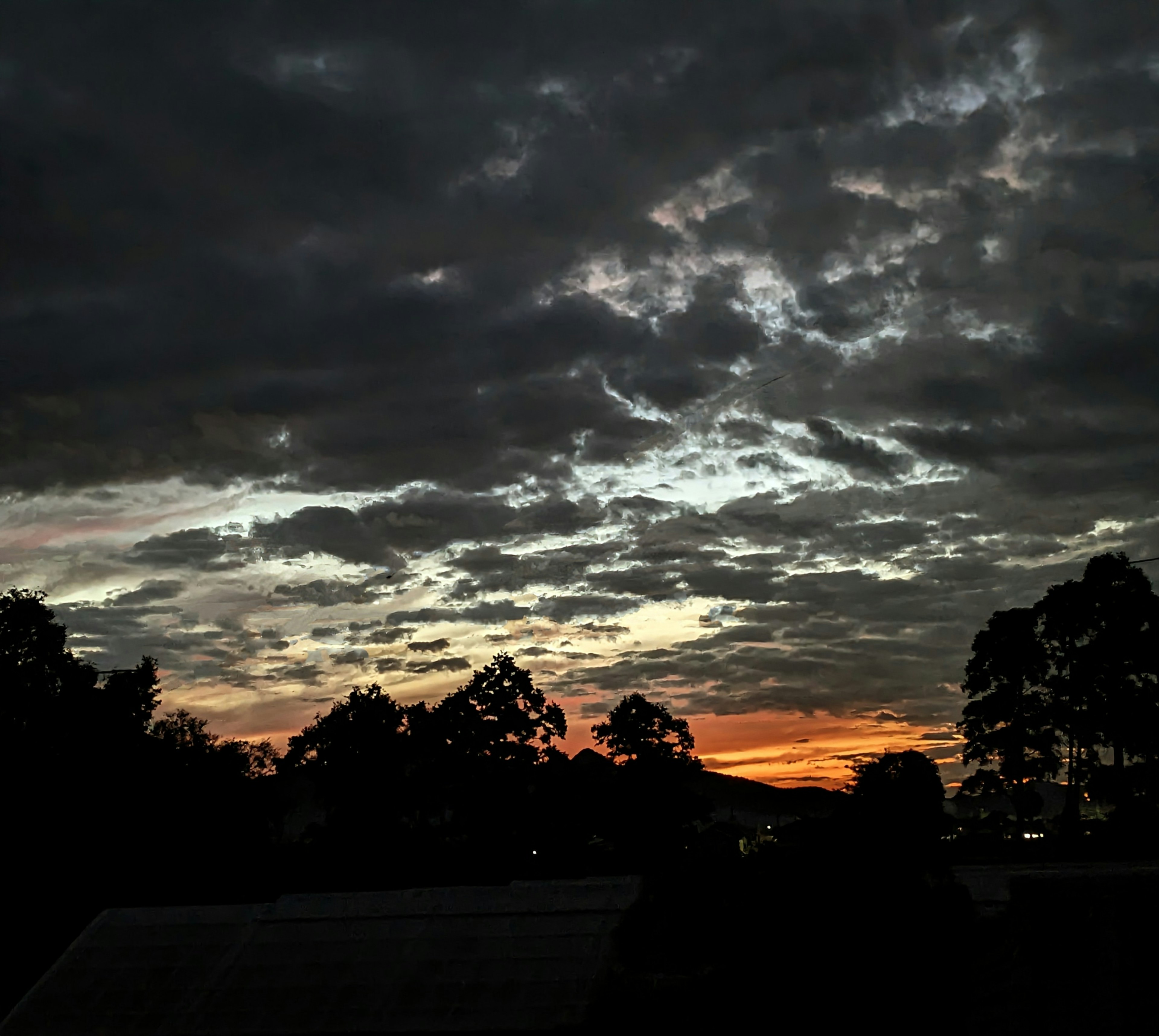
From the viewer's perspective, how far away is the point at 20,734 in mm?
66750

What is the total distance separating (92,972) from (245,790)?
5767 centimetres

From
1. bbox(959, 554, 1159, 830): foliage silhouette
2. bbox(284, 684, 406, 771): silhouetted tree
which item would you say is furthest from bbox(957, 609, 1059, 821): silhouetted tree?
bbox(284, 684, 406, 771): silhouetted tree

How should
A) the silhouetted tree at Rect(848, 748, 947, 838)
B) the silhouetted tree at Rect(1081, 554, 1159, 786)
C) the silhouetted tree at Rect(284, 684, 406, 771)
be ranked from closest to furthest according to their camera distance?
the silhouetted tree at Rect(848, 748, 947, 838) < the silhouetted tree at Rect(1081, 554, 1159, 786) < the silhouetted tree at Rect(284, 684, 406, 771)

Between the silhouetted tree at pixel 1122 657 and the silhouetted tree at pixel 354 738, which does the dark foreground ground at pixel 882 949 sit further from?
the silhouetted tree at pixel 354 738

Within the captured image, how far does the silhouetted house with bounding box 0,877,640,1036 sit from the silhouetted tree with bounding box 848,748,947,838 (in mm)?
4487

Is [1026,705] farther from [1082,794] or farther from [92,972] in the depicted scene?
[92,972]

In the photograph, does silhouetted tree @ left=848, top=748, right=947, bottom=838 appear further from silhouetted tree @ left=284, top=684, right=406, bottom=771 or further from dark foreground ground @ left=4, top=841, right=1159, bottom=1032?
silhouetted tree @ left=284, top=684, right=406, bottom=771

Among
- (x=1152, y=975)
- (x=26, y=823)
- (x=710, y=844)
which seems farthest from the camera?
(x=26, y=823)

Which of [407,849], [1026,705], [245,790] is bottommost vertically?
[407,849]

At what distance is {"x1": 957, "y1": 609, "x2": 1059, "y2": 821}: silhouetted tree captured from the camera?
229 ft

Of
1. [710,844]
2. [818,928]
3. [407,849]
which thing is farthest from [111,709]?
[818,928]

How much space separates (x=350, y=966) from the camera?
1792 centimetres

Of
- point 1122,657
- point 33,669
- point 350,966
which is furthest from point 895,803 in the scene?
point 33,669

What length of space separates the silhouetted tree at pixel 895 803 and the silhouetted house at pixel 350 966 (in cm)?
449
